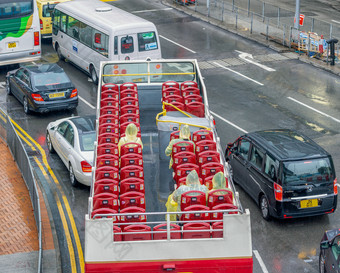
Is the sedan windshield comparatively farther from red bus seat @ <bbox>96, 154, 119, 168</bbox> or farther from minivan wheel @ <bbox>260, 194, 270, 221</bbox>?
red bus seat @ <bbox>96, 154, 119, 168</bbox>

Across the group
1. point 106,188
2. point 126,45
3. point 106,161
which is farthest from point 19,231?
point 126,45

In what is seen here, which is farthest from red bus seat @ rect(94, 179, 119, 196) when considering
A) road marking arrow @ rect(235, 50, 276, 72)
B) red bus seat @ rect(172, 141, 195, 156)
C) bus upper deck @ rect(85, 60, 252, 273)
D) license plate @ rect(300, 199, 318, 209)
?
road marking arrow @ rect(235, 50, 276, 72)

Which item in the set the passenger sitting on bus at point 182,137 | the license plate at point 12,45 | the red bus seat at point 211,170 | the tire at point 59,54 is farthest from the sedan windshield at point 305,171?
the tire at point 59,54

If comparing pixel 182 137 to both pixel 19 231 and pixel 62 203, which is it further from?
pixel 62 203

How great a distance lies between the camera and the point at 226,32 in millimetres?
35344

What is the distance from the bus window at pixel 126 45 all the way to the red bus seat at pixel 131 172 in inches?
545

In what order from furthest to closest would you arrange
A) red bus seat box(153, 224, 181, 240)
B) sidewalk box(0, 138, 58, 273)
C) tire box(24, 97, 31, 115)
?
tire box(24, 97, 31, 115) → sidewalk box(0, 138, 58, 273) → red bus seat box(153, 224, 181, 240)

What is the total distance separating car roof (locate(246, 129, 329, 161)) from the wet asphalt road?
5.61 ft

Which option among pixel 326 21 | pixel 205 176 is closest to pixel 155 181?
→ pixel 205 176

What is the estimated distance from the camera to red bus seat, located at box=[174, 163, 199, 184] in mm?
13336

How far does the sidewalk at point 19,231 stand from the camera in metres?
15.2

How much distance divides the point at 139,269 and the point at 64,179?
9.45 metres

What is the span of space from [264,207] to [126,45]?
11746mm

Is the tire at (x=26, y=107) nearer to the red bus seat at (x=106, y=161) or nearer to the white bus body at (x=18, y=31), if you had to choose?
the white bus body at (x=18, y=31)
